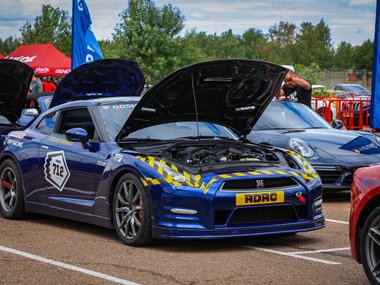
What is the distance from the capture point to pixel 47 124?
10000 millimetres

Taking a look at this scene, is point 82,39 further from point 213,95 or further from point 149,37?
point 149,37

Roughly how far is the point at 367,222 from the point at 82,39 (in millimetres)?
13991

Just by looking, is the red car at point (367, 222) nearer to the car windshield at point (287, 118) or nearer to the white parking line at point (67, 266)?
the white parking line at point (67, 266)

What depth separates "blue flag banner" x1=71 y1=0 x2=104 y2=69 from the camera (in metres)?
19.0

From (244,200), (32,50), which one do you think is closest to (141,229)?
(244,200)

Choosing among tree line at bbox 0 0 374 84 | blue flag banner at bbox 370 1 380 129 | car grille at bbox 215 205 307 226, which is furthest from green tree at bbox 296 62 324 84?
car grille at bbox 215 205 307 226

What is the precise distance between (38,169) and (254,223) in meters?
Answer: 2.88

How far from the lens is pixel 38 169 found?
968 cm

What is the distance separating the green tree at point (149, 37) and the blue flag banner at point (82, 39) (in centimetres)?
3582

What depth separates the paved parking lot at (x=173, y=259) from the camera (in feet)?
21.8

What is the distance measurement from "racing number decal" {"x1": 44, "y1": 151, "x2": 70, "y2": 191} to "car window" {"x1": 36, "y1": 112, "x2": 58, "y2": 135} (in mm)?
481

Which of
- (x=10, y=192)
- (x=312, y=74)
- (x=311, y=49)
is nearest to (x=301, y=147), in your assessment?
(x=10, y=192)

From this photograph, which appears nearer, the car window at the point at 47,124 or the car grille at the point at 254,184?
the car grille at the point at 254,184

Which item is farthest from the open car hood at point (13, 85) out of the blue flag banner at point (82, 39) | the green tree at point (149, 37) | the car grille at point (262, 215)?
the green tree at point (149, 37)
